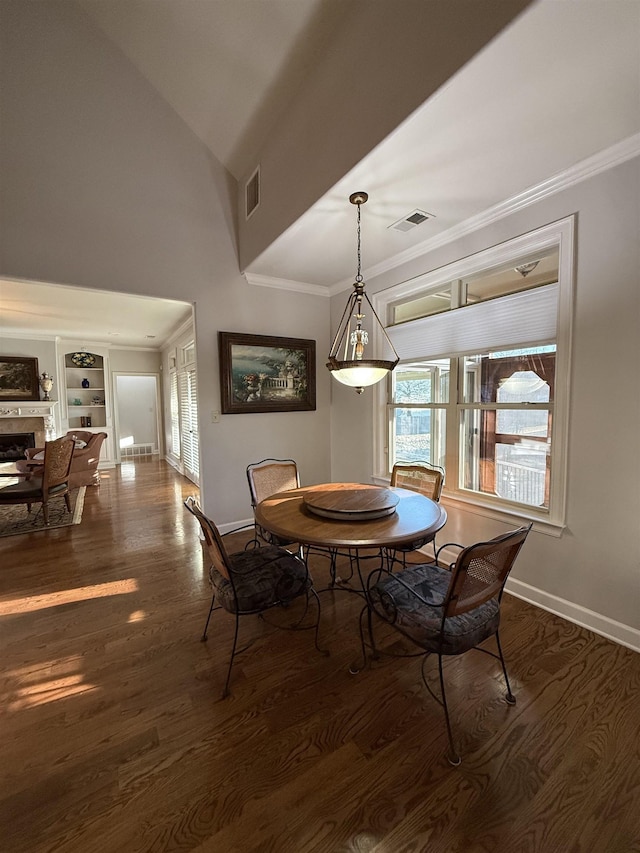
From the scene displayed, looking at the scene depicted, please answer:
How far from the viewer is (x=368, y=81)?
189cm

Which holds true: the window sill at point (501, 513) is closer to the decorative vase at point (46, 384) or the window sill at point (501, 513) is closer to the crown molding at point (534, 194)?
the crown molding at point (534, 194)

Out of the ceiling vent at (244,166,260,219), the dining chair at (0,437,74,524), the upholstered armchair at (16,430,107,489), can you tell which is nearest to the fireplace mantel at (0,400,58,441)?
the upholstered armchair at (16,430,107,489)

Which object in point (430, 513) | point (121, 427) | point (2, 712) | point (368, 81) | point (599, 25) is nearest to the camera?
point (599, 25)

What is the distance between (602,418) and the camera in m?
2.09

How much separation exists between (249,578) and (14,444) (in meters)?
7.21

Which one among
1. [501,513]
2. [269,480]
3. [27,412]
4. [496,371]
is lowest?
[501,513]

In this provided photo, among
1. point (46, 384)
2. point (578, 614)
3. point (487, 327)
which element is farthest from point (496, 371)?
point (46, 384)

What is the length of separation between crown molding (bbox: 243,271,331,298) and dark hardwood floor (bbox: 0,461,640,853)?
10.4ft

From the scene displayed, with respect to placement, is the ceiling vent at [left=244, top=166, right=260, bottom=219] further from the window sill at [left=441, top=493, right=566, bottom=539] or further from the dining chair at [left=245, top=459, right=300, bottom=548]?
the window sill at [left=441, top=493, right=566, bottom=539]

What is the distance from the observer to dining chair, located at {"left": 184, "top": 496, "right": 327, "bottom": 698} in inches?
66.1

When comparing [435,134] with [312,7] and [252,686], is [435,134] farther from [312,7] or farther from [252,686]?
[252,686]

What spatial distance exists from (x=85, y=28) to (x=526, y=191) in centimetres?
379

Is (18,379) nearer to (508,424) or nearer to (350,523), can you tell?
→ (350,523)

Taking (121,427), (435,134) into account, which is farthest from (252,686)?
(121,427)
